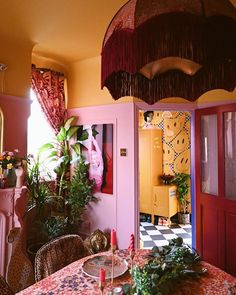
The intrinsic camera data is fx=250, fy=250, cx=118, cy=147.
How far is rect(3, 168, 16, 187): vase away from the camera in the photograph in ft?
8.60

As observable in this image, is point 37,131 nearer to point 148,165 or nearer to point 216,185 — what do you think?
point 148,165

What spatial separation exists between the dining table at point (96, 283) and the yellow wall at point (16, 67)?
2.08m

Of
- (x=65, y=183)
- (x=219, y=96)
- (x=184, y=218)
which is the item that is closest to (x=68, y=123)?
(x=65, y=183)

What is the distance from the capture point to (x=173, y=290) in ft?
4.47

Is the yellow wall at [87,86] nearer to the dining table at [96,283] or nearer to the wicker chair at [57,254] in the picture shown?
the wicker chair at [57,254]

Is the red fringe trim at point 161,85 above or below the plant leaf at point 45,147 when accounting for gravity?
above

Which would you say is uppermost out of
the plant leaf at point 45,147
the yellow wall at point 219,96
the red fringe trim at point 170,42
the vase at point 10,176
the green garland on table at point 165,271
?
the yellow wall at point 219,96

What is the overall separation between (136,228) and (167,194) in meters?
1.88

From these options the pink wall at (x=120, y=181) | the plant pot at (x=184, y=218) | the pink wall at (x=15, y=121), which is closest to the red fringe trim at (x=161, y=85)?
the pink wall at (x=120, y=181)

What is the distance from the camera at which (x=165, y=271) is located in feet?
4.73

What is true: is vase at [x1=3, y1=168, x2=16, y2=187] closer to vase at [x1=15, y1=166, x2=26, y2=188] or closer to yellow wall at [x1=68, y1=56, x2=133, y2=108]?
vase at [x1=15, y1=166, x2=26, y2=188]

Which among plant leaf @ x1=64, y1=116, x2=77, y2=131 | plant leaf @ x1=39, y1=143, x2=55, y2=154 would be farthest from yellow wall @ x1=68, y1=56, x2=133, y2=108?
plant leaf @ x1=39, y1=143, x2=55, y2=154

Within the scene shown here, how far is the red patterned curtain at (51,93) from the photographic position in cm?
344

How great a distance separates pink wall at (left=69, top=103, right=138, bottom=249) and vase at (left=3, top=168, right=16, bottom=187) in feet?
4.11
